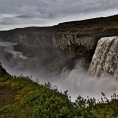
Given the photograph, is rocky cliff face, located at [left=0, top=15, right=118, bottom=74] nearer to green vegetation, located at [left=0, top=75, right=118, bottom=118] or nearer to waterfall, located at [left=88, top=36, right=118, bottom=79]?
waterfall, located at [left=88, top=36, right=118, bottom=79]

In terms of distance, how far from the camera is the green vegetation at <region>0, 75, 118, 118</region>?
894cm

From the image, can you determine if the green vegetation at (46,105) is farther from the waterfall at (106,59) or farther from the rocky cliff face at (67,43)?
the rocky cliff face at (67,43)

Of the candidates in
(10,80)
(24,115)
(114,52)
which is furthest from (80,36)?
(24,115)

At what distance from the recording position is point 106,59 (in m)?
32.4

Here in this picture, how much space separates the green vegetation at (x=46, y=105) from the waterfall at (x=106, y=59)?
18.2m

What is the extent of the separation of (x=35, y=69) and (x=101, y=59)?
103 feet

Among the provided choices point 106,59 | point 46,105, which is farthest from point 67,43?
point 46,105

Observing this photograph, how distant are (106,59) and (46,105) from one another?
23.7 meters

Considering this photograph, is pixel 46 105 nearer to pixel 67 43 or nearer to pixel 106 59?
pixel 106 59

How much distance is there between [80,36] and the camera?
50.2m

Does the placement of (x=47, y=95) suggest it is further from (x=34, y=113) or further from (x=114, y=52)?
(x=114, y=52)

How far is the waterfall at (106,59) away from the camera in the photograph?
102 ft

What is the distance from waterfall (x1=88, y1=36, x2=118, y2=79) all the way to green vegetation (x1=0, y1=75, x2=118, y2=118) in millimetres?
18151

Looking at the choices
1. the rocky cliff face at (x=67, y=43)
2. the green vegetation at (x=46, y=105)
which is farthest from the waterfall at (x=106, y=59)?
the green vegetation at (x=46, y=105)
